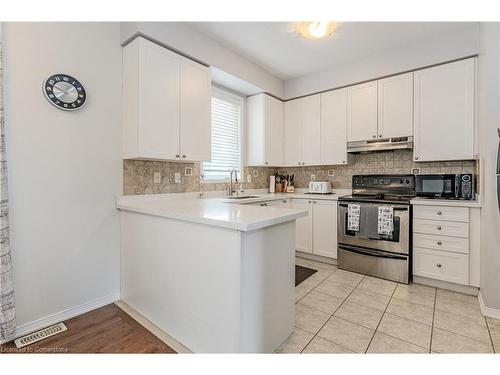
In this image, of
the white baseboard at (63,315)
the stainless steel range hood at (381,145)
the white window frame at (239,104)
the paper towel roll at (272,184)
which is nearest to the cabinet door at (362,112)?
the stainless steel range hood at (381,145)

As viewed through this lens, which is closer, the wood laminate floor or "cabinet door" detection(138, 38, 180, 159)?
the wood laminate floor

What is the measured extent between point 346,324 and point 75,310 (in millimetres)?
2157

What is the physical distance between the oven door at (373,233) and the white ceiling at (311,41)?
5.93 feet

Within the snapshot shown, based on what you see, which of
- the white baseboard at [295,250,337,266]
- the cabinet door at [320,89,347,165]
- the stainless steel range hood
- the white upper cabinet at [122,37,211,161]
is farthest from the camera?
the cabinet door at [320,89,347,165]

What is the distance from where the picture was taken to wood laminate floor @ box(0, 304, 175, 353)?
5.24ft

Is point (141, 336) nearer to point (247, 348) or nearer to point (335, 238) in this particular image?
point (247, 348)

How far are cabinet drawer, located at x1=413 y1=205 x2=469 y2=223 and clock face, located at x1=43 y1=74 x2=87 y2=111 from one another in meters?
3.29

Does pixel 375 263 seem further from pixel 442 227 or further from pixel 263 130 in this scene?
pixel 263 130

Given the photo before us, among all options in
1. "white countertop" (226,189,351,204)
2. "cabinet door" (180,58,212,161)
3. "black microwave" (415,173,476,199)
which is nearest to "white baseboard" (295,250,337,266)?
"white countertop" (226,189,351,204)

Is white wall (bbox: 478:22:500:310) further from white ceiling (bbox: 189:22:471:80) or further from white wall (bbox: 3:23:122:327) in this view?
white wall (bbox: 3:23:122:327)

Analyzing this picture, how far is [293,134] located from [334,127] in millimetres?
656

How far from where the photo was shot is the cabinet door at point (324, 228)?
124 inches

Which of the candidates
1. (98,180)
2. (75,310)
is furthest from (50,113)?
(75,310)

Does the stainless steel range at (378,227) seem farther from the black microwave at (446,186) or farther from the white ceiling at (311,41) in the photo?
the white ceiling at (311,41)
